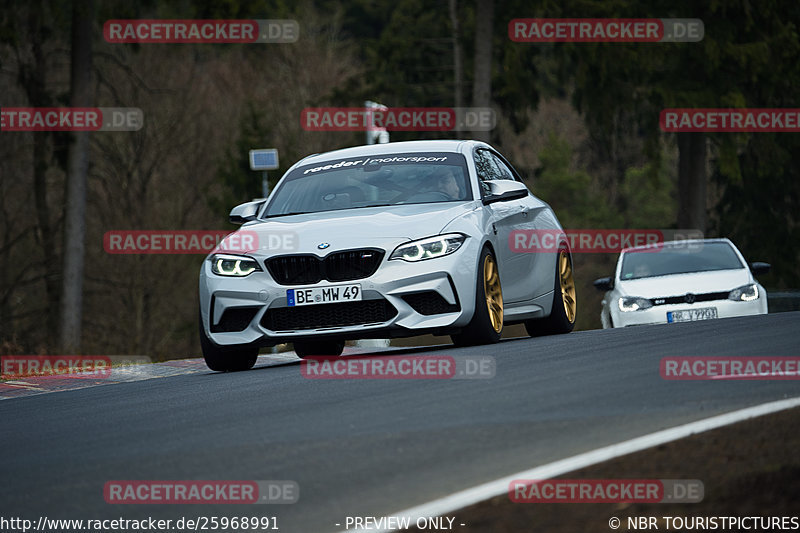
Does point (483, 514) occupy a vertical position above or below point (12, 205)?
above

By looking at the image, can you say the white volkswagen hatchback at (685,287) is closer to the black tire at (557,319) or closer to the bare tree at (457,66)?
the black tire at (557,319)

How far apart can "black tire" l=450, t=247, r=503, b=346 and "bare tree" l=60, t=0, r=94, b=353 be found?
1892cm

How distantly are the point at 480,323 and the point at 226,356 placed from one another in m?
2.17

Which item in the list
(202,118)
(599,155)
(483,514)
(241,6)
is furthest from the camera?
(599,155)

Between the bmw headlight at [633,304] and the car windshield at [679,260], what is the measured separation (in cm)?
61

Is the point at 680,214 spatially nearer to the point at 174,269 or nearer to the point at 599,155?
the point at 174,269

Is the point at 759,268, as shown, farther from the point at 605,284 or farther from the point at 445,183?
the point at 445,183

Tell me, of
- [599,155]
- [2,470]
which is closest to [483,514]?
[2,470]

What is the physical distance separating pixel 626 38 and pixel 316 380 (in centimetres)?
2463

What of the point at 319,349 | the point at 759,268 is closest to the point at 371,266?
the point at 319,349

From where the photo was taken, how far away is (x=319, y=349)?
1440 centimetres

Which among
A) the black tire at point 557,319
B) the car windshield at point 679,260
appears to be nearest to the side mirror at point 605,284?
the car windshield at point 679,260

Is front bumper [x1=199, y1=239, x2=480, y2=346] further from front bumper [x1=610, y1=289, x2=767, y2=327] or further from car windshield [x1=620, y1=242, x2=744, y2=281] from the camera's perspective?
car windshield [x1=620, y1=242, x2=744, y2=281]

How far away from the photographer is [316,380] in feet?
31.4
